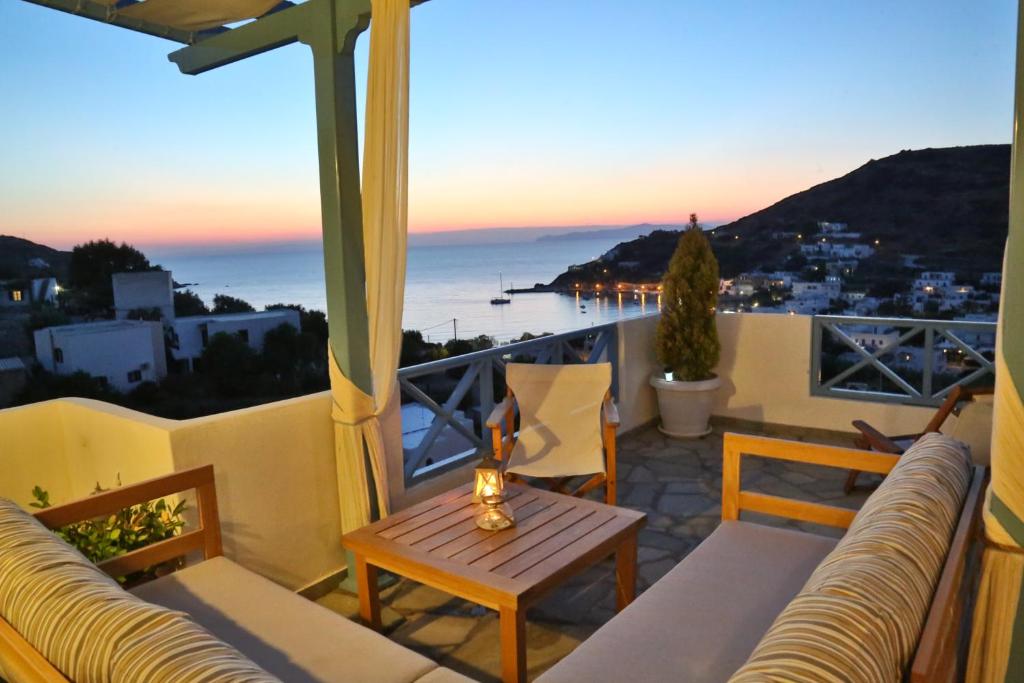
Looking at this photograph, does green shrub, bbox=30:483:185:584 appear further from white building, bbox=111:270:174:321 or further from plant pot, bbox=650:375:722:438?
white building, bbox=111:270:174:321

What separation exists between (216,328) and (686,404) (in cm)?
541

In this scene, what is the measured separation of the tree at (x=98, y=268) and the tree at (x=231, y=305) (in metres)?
0.74

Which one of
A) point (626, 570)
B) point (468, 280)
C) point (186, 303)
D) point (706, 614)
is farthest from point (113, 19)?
point (468, 280)

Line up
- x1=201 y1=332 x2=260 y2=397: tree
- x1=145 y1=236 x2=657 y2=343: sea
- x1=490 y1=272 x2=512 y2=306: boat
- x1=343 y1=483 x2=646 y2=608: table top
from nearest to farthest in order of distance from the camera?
x1=343 y1=483 x2=646 y2=608: table top, x1=145 y1=236 x2=657 y2=343: sea, x1=201 y1=332 x2=260 y2=397: tree, x1=490 y1=272 x2=512 y2=306: boat

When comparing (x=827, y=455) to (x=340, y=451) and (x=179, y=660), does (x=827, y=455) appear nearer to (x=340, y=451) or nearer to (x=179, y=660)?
(x=340, y=451)

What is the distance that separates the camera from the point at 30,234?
6562 millimetres

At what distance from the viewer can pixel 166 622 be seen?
1.27 meters

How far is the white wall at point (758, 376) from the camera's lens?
530 centimetres

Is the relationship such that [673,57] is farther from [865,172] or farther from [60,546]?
[60,546]

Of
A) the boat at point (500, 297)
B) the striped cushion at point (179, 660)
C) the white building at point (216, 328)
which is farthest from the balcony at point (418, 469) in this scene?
the white building at point (216, 328)

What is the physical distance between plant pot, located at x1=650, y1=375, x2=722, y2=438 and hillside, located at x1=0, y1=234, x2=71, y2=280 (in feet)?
18.5

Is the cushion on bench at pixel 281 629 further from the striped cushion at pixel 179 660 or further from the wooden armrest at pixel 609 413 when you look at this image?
the wooden armrest at pixel 609 413

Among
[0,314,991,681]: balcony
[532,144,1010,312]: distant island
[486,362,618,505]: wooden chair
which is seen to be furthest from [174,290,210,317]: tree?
[486,362,618,505]: wooden chair

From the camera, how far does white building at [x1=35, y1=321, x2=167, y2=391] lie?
6160mm
